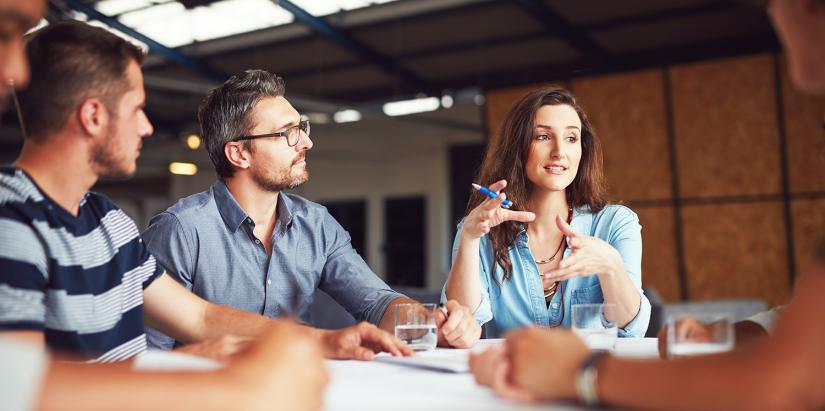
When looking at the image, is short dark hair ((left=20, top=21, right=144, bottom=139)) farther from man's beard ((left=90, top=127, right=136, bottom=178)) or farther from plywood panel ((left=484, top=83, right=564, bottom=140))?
plywood panel ((left=484, top=83, right=564, bottom=140))

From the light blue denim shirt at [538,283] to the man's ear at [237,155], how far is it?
2.80 ft

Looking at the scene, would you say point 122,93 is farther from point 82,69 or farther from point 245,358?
point 245,358

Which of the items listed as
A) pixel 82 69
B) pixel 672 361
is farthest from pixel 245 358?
pixel 82 69

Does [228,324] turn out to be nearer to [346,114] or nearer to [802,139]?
[802,139]

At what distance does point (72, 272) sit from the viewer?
145cm

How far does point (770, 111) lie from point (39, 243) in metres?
7.97

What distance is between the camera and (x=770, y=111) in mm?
7887

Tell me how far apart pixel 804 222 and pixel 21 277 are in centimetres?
793

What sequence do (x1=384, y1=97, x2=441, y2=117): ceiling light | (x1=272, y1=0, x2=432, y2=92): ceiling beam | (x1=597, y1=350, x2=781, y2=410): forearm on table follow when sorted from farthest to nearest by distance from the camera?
(x1=384, y1=97, x2=441, y2=117): ceiling light < (x1=272, y1=0, x2=432, y2=92): ceiling beam < (x1=597, y1=350, x2=781, y2=410): forearm on table

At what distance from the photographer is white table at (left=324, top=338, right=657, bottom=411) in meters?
1.09

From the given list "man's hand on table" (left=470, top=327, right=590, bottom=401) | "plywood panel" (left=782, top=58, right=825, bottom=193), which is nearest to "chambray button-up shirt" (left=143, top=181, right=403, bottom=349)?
"man's hand on table" (left=470, top=327, right=590, bottom=401)

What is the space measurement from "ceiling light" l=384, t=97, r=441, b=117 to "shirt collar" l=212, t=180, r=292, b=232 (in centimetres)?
926

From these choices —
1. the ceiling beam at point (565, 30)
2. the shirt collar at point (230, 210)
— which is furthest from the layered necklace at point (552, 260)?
the ceiling beam at point (565, 30)

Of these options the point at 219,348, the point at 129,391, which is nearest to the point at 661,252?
the point at 219,348
